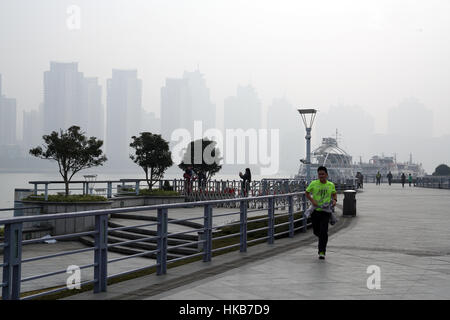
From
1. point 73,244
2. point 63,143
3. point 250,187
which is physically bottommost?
point 73,244

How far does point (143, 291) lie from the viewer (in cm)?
733

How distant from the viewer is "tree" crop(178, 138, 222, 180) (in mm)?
48531

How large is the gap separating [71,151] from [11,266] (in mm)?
17485

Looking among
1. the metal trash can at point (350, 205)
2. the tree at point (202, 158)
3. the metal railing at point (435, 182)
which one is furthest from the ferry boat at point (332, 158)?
the metal trash can at point (350, 205)

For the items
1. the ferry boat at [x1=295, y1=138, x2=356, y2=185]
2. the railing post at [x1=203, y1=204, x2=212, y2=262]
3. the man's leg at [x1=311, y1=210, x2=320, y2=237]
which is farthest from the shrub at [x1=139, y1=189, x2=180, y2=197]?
the ferry boat at [x1=295, y1=138, x2=356, y2=185]

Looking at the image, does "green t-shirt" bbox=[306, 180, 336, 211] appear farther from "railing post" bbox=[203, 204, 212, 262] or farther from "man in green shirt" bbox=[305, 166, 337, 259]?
"railing post" bbox=[203, 204, 212, 262]

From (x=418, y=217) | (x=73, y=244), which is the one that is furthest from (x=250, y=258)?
(x=418, y=217)

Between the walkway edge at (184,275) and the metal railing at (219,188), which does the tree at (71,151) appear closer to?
the metal railing at (219,188)

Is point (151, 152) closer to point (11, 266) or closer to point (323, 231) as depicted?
point (323, 231)

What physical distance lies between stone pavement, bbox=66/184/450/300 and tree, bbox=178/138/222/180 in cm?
3448

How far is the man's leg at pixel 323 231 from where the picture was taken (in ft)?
34.1

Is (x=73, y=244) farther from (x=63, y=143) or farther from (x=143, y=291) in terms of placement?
(x=143, y=291)

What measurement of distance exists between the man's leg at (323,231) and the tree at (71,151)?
14.5 meters
